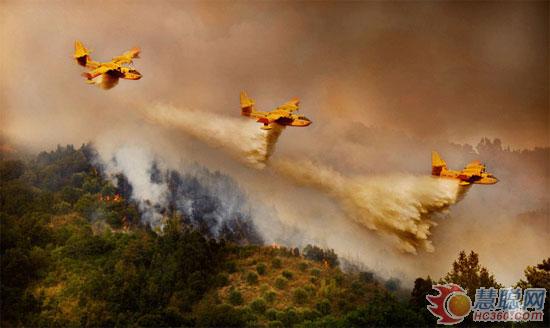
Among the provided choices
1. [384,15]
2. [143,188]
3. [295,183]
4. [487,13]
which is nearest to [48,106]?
[143,188]

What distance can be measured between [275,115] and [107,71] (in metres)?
3.09

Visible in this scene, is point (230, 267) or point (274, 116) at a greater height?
point (274, 116)

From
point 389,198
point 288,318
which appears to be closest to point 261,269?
point 288,318

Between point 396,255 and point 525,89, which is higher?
point 525,89

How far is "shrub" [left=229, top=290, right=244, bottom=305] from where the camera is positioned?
11.2 m

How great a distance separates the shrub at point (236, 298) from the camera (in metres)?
11.2

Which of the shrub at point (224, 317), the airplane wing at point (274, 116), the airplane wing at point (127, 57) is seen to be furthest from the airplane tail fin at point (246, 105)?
the shrub at point (224, 317)

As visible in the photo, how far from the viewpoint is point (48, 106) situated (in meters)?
11.8

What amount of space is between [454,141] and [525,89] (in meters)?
1.93

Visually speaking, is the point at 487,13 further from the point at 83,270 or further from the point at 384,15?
the point at 83,270

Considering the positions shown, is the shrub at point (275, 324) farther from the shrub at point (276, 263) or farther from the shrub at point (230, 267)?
the shrub at point (230, 267)

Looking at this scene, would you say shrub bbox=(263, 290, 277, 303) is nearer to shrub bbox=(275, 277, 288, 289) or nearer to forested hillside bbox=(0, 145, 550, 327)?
forested hillside bbox=(0, 145, 550, 327)

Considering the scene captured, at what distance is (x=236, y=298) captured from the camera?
1118 centimetres

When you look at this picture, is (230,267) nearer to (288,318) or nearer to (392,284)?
(288,318)
